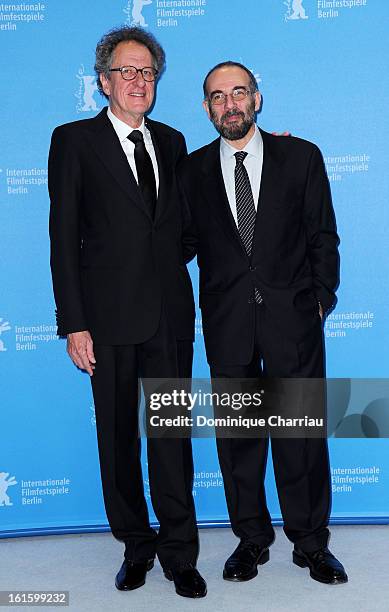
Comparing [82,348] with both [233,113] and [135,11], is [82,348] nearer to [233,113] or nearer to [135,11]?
[233,113]

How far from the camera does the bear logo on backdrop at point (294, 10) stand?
313 centimetres

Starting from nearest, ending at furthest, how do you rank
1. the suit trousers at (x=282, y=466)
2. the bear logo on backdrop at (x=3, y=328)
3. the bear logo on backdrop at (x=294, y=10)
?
the suit trousers at (x=282, y=466)
the bear logo on backdrop at (x=294, y=10)
the bear logo on backdrop at (x=3, y=328)

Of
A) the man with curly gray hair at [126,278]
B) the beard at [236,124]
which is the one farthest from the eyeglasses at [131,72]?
the beard at [236,124]

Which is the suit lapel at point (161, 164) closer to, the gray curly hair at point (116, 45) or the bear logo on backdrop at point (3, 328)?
the gray curly hair at point (116, 45)

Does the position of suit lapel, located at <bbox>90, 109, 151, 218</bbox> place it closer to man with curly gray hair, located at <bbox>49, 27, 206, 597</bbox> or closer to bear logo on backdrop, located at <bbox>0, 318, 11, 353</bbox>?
man with curly gray hair, located at <bbox>49, 27, 206, 597</bbox>

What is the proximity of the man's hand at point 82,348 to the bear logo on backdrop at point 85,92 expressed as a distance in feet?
3.46

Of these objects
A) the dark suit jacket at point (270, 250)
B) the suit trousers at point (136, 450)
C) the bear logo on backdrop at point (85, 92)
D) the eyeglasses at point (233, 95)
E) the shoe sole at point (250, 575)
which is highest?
the bear logo on backdrop at point (85, 92)

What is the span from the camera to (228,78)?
2.69 meters

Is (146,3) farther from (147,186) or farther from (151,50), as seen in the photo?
(147,186)

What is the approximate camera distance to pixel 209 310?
109 inches

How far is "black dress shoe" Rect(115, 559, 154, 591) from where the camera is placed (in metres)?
2.71

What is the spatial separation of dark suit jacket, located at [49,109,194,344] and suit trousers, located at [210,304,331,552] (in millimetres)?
303

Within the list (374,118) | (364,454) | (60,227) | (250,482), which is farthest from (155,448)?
(374,118)

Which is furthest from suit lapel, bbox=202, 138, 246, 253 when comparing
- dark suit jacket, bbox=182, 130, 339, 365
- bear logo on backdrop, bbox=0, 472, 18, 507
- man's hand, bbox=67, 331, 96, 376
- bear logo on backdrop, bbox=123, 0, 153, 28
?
bear logo on backdrop, bbox=0, 472, 18, 507
